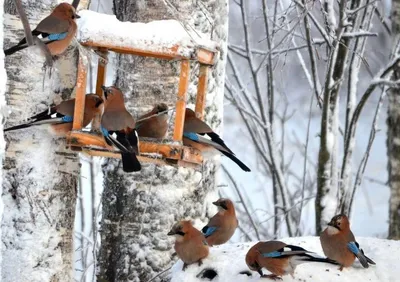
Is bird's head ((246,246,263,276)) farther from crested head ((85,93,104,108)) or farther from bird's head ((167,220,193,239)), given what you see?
crested head ((85,93,104,108))

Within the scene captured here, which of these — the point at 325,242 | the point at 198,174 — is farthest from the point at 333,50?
the point at 325,242

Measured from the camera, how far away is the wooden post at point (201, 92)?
511 cm

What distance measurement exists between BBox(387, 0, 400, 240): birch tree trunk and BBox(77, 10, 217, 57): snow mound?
441 centimetres

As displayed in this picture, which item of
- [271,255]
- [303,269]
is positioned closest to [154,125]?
[271,255]

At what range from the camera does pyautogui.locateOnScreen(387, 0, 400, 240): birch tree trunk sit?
8.41 m

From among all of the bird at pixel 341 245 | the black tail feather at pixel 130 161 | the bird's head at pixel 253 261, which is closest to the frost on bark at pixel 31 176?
the black tail feather at pixel 130 161

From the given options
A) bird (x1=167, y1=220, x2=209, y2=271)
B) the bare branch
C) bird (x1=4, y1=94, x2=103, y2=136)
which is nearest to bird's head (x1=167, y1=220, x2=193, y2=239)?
bird (x1=167, y1=220, x2=209, y2=271)

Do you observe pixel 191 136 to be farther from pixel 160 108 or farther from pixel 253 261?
pixel 253 261

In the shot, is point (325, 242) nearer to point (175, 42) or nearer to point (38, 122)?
point (175, 42)

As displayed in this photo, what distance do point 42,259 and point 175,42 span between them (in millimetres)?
1409

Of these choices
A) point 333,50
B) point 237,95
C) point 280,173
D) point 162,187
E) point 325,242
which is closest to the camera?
point 325,242

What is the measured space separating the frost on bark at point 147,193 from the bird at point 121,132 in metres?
0.78

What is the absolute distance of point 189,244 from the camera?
482 centimetres

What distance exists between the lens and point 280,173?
8.18 meters
